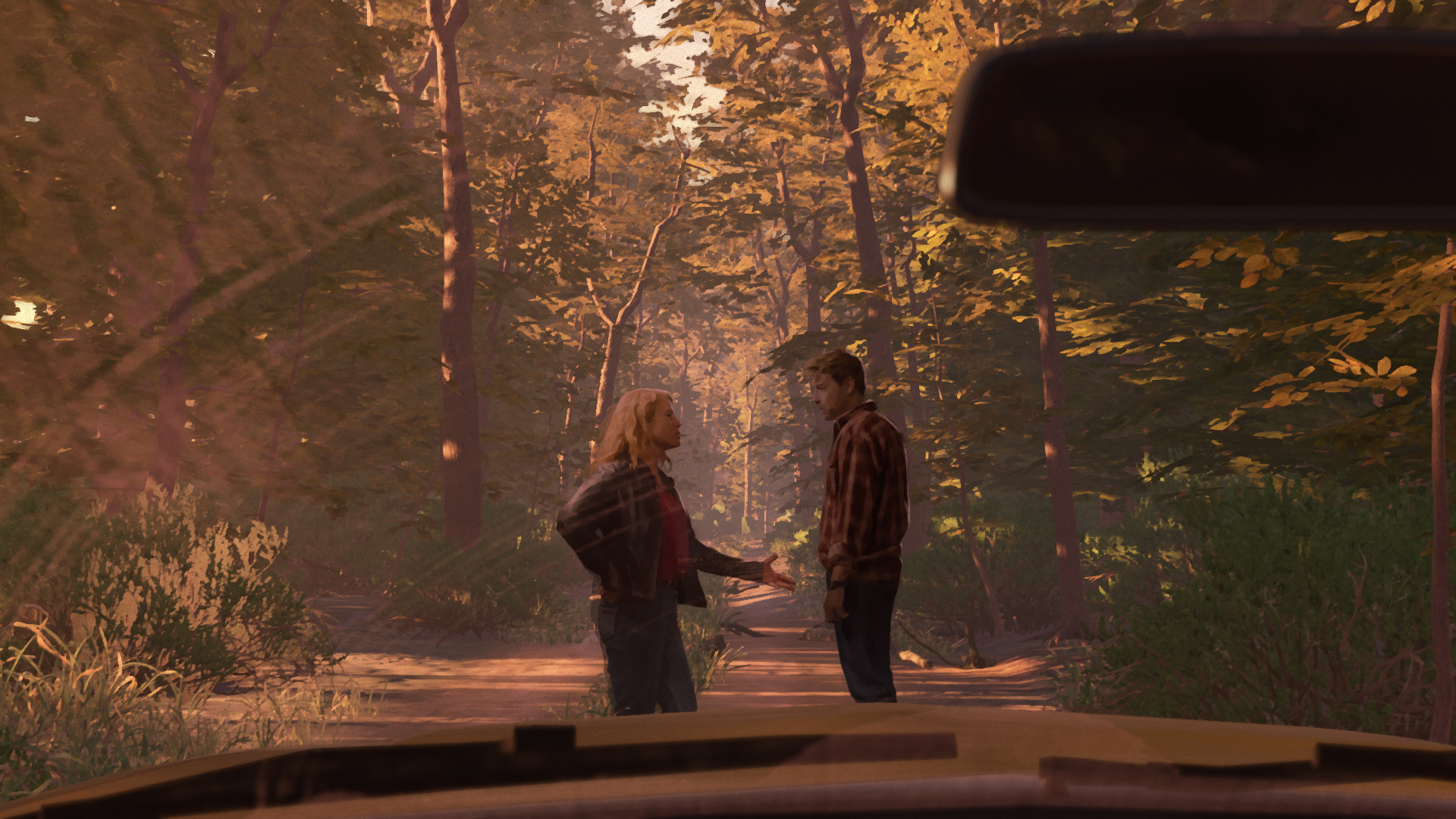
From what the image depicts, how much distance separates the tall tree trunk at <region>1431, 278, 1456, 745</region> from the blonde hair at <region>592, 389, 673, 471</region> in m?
3.94

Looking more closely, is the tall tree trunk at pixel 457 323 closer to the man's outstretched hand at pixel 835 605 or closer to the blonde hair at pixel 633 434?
the blonde hair at pixel 633 434

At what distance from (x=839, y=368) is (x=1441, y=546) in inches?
126

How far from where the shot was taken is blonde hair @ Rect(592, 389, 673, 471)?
19.6 feet

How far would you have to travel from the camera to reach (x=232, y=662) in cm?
985

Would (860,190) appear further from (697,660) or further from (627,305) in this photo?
(697,660)

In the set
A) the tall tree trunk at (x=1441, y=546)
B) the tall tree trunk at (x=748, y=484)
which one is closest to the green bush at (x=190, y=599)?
the tall tree trunk at (x=1441, y=546)

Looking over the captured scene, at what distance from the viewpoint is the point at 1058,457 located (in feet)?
53.6

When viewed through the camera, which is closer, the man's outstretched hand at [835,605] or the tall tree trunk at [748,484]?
the man's outstretched hand at [835,605]

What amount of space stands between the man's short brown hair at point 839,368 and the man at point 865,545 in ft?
0.78

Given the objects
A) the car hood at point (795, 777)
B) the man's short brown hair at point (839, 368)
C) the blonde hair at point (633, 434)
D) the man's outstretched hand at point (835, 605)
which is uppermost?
the man's short brown hair at point (839, 368)

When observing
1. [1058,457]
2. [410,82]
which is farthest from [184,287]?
[410,82]

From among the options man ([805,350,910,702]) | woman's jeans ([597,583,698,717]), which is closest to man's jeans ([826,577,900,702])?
man ([805,350,910,702])

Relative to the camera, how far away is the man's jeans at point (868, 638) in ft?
17.7

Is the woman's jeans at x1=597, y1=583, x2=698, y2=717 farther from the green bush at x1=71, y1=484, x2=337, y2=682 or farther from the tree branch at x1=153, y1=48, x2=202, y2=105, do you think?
the tree branch at x1=153, y1=48, x2=202, y2=105
